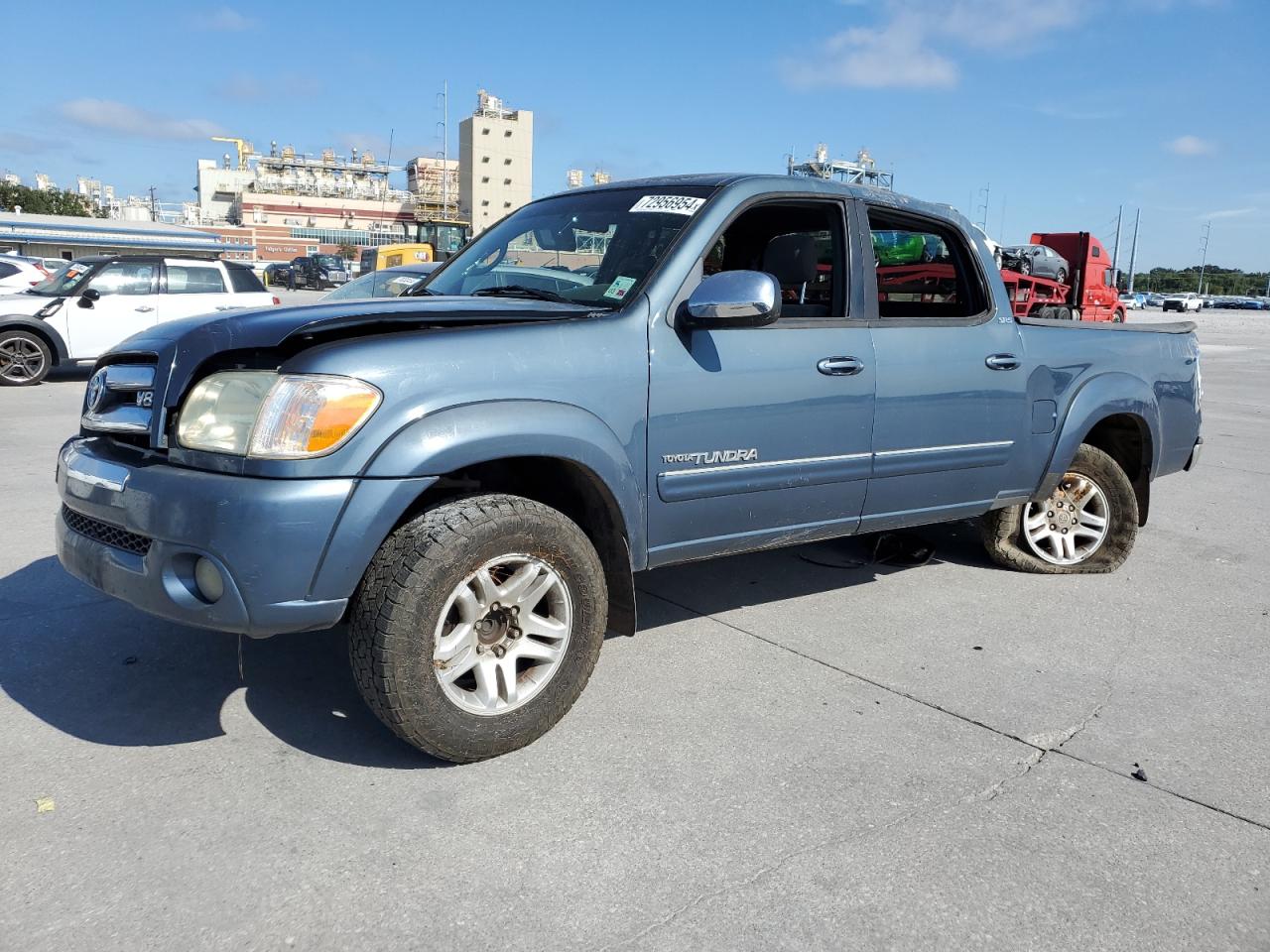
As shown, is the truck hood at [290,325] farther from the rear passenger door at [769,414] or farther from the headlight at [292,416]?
the rear passenger door at [769,414]

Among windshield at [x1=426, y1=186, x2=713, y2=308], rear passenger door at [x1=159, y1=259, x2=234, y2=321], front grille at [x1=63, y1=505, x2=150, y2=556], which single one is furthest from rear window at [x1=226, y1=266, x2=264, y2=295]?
front grille at [x1=63, y1=505, x2=150, y2=556]

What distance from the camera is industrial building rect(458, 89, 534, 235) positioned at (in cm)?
10850

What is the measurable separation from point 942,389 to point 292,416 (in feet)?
8.73

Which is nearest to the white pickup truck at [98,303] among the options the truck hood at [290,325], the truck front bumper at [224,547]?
the truck hood at [290,325]

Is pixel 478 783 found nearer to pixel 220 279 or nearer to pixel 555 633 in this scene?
pixel 555 633

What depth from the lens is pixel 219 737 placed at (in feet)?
10.2

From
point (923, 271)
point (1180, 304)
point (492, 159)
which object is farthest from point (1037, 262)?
point (492, 159)

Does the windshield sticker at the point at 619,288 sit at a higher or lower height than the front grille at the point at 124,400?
higher

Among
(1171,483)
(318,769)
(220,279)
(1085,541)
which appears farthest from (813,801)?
(220,279)

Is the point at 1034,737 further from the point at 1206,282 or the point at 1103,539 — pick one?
the point at 1206,282

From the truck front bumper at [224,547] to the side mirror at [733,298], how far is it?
1.30 metres

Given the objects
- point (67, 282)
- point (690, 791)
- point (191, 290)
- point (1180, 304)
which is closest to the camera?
point (690, 791)

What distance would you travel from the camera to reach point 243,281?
43.4 feet

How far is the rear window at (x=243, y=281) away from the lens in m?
13.1
